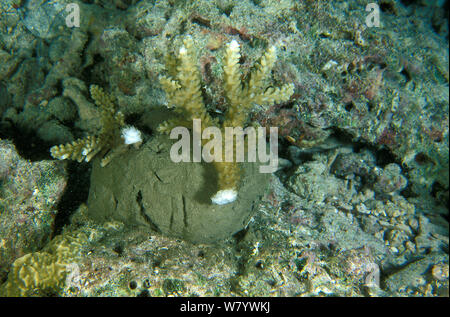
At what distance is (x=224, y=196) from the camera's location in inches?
98.5

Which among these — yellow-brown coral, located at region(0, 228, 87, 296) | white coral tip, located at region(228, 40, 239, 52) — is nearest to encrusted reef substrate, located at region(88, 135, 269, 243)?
yellow-brown coral, located at region(0, 228, 87, 296)

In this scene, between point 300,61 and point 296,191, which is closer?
point 300,61

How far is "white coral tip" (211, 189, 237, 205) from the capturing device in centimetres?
249

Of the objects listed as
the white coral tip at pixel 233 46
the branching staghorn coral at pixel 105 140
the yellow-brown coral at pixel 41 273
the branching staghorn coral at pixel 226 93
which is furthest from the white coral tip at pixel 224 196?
the yellow-brown coral at pixel 41 273

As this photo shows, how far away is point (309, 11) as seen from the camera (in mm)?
3316

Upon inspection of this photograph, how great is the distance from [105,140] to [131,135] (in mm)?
375

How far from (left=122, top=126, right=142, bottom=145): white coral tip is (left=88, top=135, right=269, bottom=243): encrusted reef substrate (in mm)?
115

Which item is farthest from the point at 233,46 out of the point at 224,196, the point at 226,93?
the point at 224,196

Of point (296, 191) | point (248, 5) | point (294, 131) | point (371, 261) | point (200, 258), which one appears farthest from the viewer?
point (296, 191)

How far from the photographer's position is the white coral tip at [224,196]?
8.18 ft

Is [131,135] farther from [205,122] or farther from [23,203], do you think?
[23,203]
